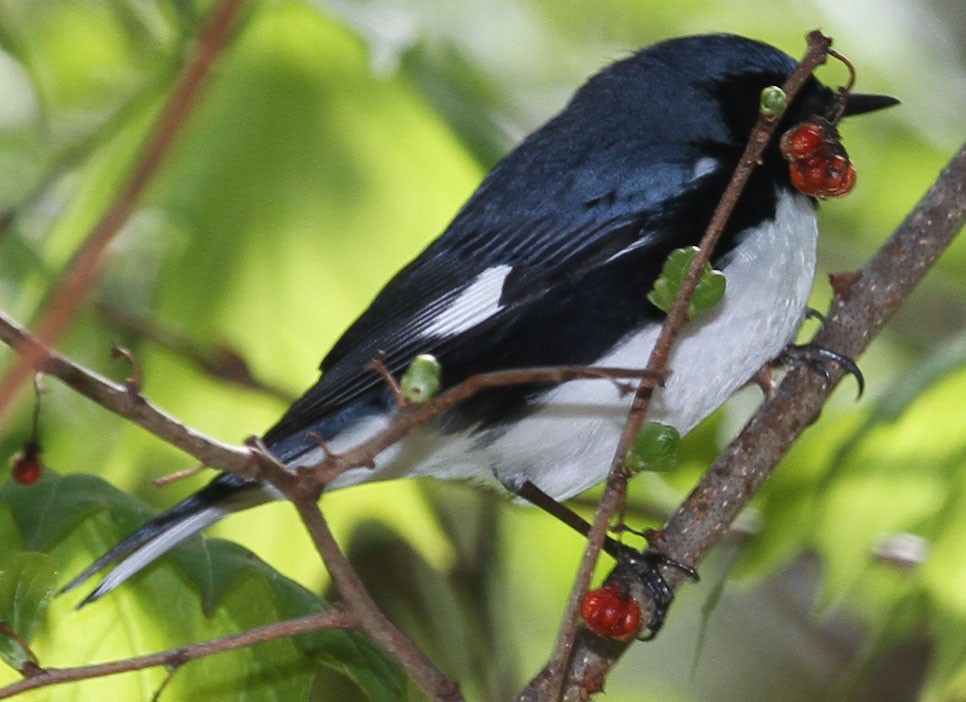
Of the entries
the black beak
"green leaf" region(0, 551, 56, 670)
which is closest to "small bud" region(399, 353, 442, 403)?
"green leaf" region(0, 551, 56, 670)

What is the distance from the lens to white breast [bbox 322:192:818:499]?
1591mm

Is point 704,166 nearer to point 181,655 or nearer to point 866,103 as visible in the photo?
point 866,103

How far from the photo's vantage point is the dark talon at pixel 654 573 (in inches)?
54.0

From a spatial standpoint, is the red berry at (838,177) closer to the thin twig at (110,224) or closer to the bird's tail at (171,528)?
the bird's tail at (171,528)

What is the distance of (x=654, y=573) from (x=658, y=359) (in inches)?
22.3

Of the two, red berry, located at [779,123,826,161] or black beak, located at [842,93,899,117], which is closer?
red berry, located at [779,123,826,161]

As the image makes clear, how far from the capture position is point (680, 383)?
1.61m

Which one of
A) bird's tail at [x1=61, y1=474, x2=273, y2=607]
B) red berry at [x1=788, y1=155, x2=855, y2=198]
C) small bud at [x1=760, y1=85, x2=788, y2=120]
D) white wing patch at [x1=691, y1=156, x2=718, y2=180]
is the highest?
small bud at [x1=760, y1=85, x2=788, y2=120]

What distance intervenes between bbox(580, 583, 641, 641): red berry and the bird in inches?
16.8

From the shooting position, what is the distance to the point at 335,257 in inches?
71.0

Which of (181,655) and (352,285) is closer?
(181,655)

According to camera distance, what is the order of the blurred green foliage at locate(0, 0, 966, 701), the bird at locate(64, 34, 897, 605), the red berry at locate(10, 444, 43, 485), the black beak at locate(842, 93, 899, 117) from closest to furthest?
the red berry at locate(10, 444, 43, 485) < the blurred green foliage at locate(0, 0, 966, 701) < the bird at locate(64, 34, 897, 605) < the black beak at locate(842, 93, 899, 117)

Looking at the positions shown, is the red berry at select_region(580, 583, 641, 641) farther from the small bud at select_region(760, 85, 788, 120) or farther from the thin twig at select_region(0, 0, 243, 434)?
the thin twig at select_region(0, 0, 243, 434)

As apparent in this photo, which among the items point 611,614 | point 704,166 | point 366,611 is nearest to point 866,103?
point 704,166
